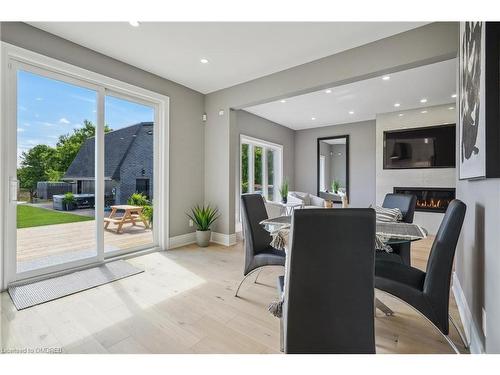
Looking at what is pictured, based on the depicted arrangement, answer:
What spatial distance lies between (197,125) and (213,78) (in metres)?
0.87

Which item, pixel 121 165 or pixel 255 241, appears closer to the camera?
pixel 255 241

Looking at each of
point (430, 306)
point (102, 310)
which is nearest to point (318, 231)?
point (430, 306)

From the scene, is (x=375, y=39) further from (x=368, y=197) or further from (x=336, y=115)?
(x=368, y=197)

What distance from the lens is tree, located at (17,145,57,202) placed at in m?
2.45

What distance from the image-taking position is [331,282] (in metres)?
1.06

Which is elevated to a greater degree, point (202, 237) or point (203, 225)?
point (203, 225)

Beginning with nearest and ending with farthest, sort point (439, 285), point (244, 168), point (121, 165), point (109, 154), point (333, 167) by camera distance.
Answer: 1. point (439, 285)
2. point (109, 154)
3. point (121, 165)
4. point (244, 168)
5. point (333, 167)

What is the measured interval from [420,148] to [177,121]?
15.9ft

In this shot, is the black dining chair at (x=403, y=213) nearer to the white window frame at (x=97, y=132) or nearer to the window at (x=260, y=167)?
the white window frame at (x=97, y=132)

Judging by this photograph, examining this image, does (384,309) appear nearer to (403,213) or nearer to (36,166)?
(403,213)

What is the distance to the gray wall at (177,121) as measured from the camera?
275 cm

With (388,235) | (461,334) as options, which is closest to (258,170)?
(388,235)

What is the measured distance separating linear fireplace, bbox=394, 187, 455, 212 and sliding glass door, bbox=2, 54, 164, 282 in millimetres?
5041
